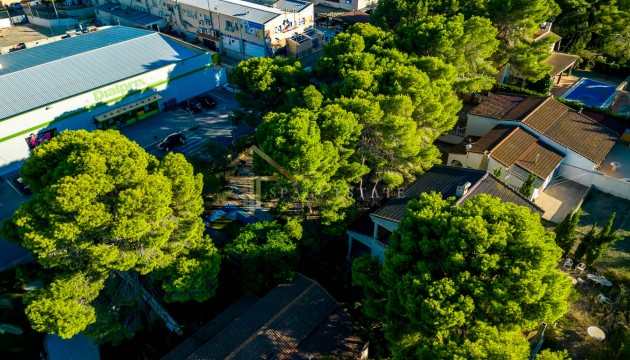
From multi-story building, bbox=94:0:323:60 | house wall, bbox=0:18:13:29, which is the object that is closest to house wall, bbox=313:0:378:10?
multi-story building, bbox=94:0:323:60

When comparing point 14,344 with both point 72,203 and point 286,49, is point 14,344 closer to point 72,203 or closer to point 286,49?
point 72,203

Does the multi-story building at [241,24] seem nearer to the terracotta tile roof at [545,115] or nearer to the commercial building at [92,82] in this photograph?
the commercial building at [92,82]

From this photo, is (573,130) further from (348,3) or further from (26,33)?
(26,33)

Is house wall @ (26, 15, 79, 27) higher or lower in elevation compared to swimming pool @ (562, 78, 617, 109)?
higher

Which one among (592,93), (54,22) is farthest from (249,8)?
(592,93)

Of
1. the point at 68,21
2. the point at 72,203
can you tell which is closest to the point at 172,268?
the point at 72,203

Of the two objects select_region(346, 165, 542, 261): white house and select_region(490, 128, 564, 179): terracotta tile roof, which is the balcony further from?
select_region(490, 128, 564, 179): terracotta tile roof

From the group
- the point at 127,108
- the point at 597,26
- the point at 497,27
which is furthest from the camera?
the point at 597,26
